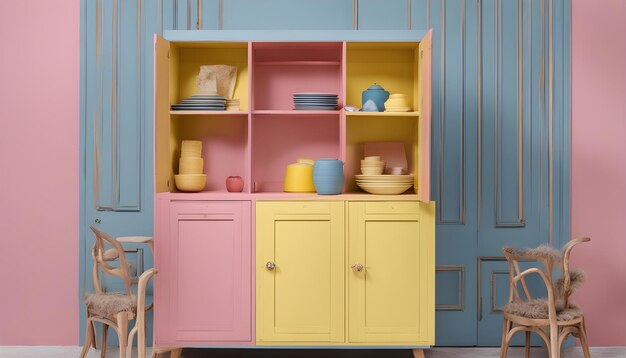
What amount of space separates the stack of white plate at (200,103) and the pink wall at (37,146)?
0.95m

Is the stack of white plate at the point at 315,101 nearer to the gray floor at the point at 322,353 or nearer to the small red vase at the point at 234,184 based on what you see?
the small red vase at the point at 234,184

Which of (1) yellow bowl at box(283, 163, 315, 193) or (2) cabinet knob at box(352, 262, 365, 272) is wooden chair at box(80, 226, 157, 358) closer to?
(1) yellow bowl at box(283, 163, 315, 193)

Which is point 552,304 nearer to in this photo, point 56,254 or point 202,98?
point 202,98

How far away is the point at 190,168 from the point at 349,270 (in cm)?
122

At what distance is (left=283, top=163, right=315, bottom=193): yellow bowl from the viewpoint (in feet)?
13.1

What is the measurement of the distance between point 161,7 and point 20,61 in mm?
1060

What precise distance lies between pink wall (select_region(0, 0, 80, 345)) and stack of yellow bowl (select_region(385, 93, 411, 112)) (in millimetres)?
2194

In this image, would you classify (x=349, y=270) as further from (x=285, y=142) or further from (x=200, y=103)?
(x=200, y=103)

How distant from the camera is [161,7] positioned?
433 cm

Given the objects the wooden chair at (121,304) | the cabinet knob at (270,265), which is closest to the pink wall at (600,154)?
the cabinet knob at (270,265)

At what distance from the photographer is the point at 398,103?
154 inches

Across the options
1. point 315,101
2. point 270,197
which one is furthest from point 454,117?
point 270,197

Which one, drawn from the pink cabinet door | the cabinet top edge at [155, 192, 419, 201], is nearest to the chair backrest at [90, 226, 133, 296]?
the pink cabinet door

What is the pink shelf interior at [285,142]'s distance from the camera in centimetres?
430
